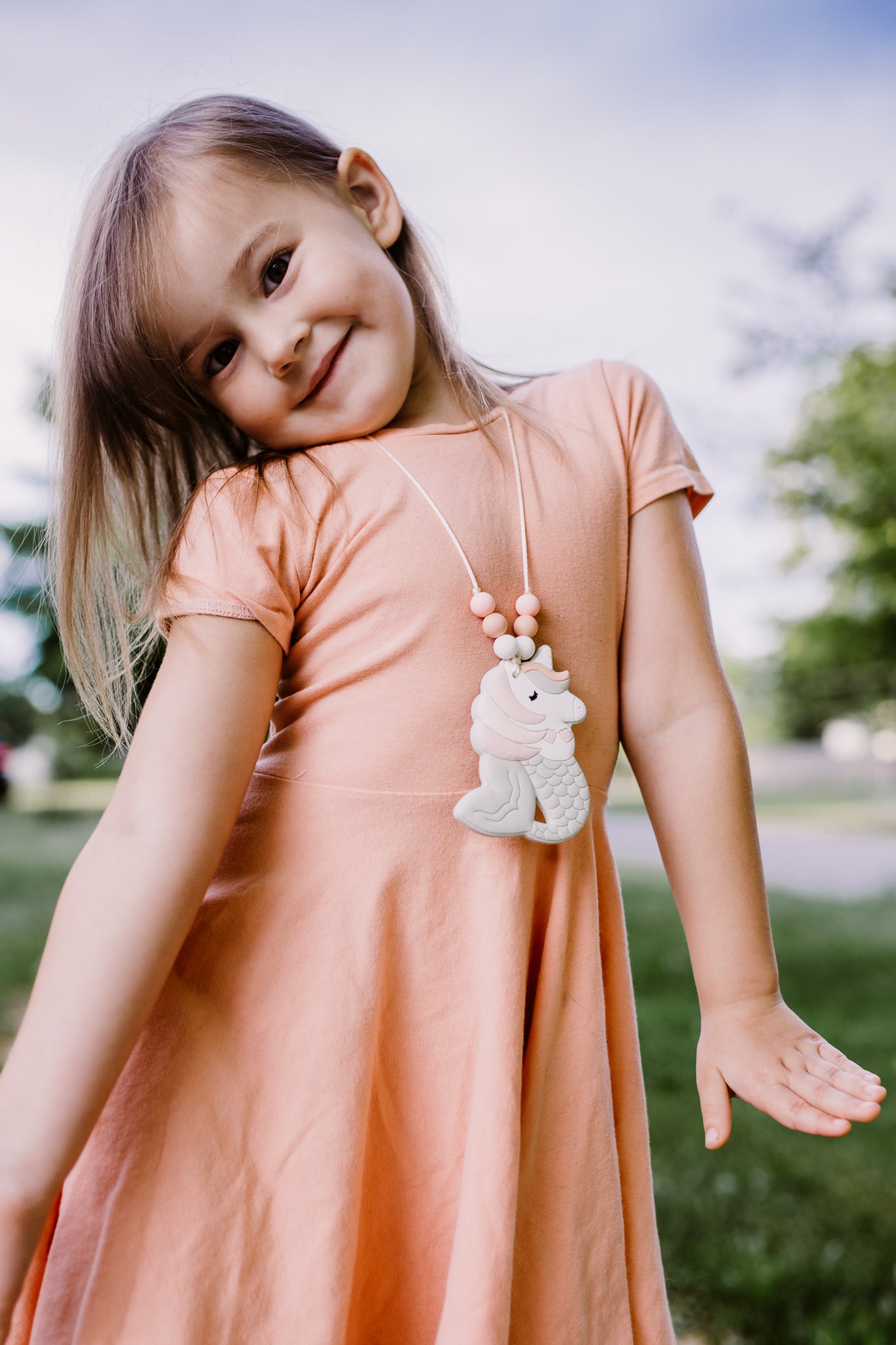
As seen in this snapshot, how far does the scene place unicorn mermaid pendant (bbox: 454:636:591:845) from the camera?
2.22ft

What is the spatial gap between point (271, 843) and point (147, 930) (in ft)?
0.37

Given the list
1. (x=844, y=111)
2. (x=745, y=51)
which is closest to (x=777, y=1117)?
(x=745, y=51)

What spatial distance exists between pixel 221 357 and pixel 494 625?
27cm

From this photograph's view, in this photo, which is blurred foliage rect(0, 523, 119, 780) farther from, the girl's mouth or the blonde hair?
the girl's mouth

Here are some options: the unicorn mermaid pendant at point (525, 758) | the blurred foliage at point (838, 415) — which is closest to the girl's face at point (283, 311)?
the unicorn mermaid pendant at point (525, 758)

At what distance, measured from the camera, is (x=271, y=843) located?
2.36 ft

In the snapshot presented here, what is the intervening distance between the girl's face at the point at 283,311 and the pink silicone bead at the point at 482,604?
156 millimetres

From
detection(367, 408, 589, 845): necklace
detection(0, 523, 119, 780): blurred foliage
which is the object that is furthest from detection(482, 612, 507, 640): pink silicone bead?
detection(0, 523, 119, 780): blurred foliage

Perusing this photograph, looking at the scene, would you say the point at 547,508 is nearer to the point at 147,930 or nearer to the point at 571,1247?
the point at 147,930

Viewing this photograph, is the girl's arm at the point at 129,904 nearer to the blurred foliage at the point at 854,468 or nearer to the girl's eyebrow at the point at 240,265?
the girl's eyebrow at the point at 240,265

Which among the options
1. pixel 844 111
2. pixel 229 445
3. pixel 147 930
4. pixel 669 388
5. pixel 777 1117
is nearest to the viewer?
pixel 147 930

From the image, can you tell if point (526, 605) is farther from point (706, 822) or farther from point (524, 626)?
point (706, 822)

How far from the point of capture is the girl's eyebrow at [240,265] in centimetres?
73

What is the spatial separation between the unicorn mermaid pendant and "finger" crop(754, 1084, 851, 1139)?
0.22 metres
